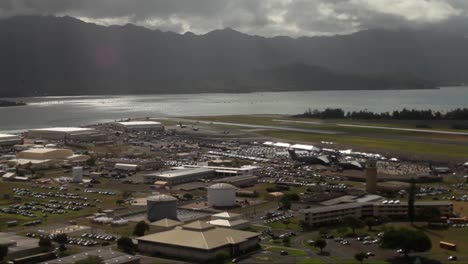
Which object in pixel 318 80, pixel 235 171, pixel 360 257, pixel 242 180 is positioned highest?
pixel 318 80

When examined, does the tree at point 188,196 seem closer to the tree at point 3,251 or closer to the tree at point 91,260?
the tree at point 3,251

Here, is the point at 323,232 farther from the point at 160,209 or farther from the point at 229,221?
the point at 160,209

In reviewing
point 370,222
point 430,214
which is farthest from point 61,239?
point 430,214

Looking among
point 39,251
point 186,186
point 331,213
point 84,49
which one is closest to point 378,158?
point 186,186

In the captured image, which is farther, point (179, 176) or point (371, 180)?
point (179, 176)

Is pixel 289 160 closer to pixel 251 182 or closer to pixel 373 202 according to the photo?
pixel 251 182

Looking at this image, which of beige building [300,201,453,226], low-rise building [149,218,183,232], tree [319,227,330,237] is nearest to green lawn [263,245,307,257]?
tree [319,227,330,237]
